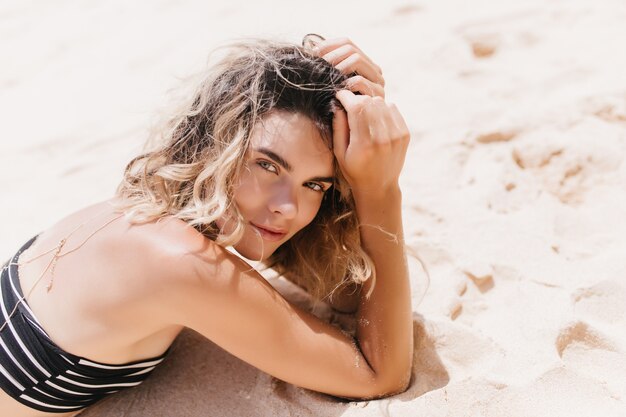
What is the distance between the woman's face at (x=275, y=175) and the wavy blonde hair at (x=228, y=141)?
0.03m

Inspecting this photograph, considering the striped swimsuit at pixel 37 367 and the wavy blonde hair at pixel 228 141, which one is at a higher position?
the wavy blonde hair at pixel 228 141

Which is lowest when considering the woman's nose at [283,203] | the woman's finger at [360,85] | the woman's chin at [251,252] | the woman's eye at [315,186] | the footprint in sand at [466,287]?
the footprint in sand at [466,287]

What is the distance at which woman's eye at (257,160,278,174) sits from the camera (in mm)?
2121

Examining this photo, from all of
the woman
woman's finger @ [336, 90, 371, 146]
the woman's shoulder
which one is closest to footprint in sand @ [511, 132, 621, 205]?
the woman

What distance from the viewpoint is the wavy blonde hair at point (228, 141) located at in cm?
211

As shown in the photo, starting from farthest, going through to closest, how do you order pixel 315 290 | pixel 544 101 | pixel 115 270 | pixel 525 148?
1. pixel 544 101
2. pixel 525 148
3. pixel 315 290
4. pixel 115 270

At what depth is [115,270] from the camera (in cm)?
196

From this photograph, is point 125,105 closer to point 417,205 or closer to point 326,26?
point 326,26

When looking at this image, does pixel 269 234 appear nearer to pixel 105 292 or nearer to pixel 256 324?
pixel 256 324

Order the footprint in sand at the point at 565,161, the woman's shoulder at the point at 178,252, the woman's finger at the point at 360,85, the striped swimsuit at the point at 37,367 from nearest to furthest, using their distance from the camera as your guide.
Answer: the woman's shoulder at the point at 178,252, the striped swimsuit at the point at 37,367, the woman's finger at the point at 360,85, the footprint in sand at the point at 565,161

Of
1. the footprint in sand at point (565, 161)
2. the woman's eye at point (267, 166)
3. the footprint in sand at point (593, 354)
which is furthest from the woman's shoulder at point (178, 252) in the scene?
the footprint in sand at point (565, 161)

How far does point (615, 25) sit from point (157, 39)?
10.6 ft

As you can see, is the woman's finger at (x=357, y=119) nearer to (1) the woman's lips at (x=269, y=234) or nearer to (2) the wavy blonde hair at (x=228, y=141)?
(2) the wavy blonde hair at (x=228, y=141)

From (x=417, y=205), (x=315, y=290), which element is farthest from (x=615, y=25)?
(x=315, y=290)
